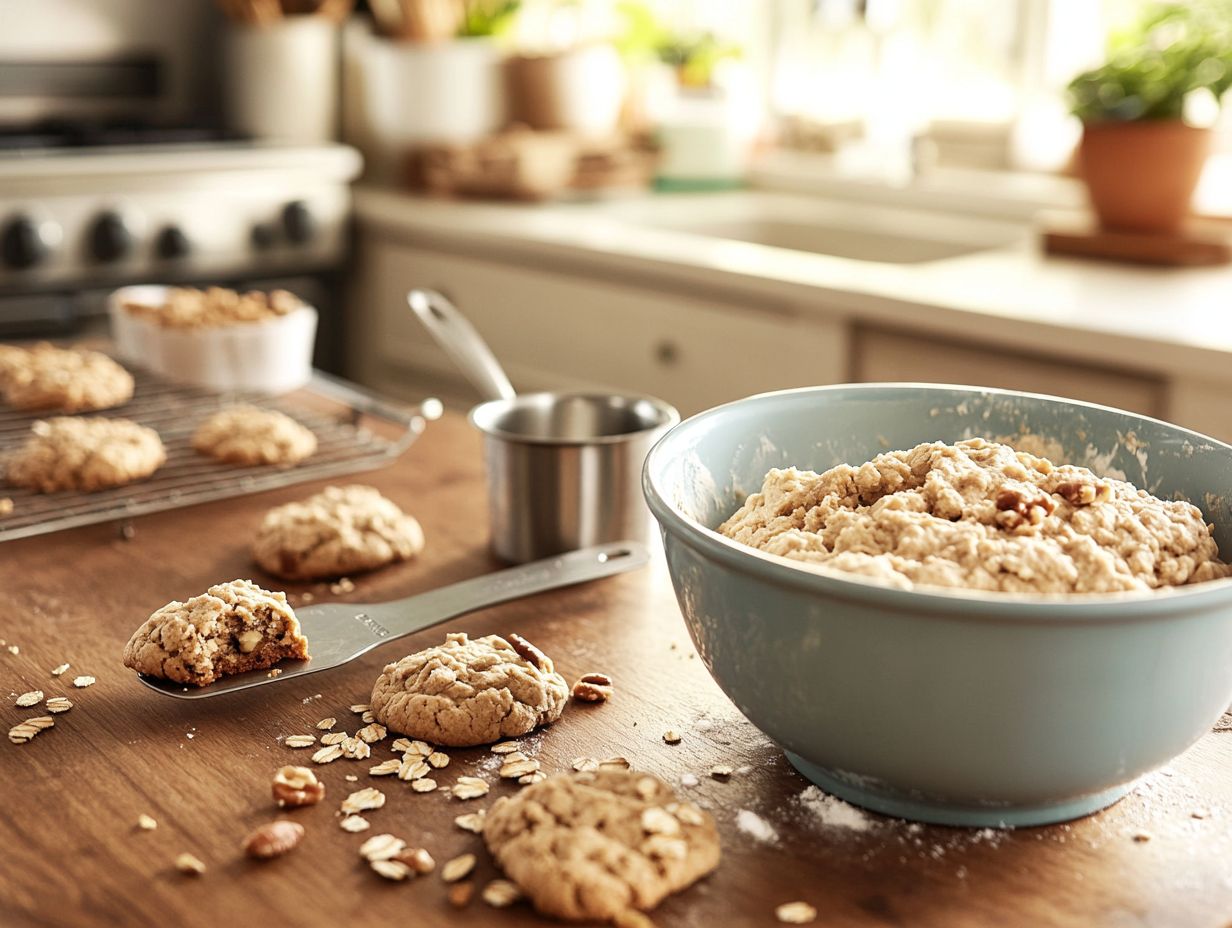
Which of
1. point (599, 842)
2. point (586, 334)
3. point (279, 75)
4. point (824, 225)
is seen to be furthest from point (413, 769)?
point (279, 75)

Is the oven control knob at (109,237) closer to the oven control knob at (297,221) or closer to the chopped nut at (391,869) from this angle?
the oven control knob at (297,221)

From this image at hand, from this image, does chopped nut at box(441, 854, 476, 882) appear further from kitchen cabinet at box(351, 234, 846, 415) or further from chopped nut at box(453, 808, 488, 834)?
kitchen cabinet at box(351, 234, 846, 415)

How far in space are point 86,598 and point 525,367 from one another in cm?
151

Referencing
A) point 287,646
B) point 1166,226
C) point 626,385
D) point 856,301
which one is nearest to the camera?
point 287,646

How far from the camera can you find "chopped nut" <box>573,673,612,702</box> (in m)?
0.79

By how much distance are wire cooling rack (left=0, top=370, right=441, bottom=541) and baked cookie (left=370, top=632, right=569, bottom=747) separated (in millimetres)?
429

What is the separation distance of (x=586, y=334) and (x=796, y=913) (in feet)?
5.75

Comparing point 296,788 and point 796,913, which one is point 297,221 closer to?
point 296,788

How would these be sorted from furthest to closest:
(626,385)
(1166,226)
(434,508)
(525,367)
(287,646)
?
(525,367) → (626,385) → (1166,226) → (434,508) → (287,646)

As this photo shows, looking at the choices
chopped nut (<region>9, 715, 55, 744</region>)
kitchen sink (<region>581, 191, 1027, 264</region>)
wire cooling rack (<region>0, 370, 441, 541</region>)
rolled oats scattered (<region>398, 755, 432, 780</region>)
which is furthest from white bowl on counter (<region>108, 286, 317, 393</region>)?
kitchen sink (<region>581, 191, 1027, 264</region>)

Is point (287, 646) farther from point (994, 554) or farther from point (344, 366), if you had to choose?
point (344, 366)

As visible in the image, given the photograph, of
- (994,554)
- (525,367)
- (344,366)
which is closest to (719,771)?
(994,554)

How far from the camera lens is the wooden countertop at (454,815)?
591mm

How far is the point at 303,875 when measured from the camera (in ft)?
2.01
